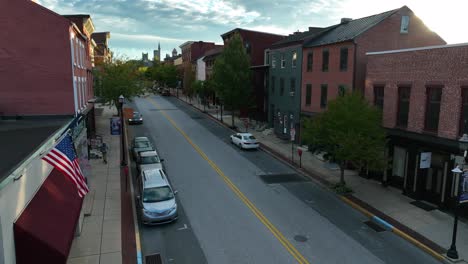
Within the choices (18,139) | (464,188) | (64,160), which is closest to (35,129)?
(18,139)

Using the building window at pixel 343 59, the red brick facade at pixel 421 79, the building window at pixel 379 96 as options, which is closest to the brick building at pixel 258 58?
the building window at pixel 343 59

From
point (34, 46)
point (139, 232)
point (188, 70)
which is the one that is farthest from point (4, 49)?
point (188, 70)

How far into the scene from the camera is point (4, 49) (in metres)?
18.7

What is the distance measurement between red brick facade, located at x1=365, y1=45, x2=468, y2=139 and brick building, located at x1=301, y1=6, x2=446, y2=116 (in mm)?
2584

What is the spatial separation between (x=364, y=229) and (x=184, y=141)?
21.8 metres

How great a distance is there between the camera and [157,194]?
1638 centimetres

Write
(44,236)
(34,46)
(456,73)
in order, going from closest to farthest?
(44,236) < (456,73) < (34,46)

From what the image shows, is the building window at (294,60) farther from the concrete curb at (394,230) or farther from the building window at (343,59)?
the concrete curb at (394,230)

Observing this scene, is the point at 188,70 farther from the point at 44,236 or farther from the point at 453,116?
the point at 44,236

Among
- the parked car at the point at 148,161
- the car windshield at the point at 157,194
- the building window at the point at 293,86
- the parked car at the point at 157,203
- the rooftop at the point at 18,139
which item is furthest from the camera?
the building window at the point at 293,86

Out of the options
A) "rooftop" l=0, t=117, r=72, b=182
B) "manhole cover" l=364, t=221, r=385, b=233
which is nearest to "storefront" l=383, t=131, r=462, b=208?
"manhole cover" l=364, t=221, r=385, b=233

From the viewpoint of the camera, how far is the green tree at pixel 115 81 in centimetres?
4153

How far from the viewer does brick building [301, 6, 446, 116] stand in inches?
1005

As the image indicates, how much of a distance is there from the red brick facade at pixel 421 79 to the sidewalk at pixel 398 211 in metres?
3.88
